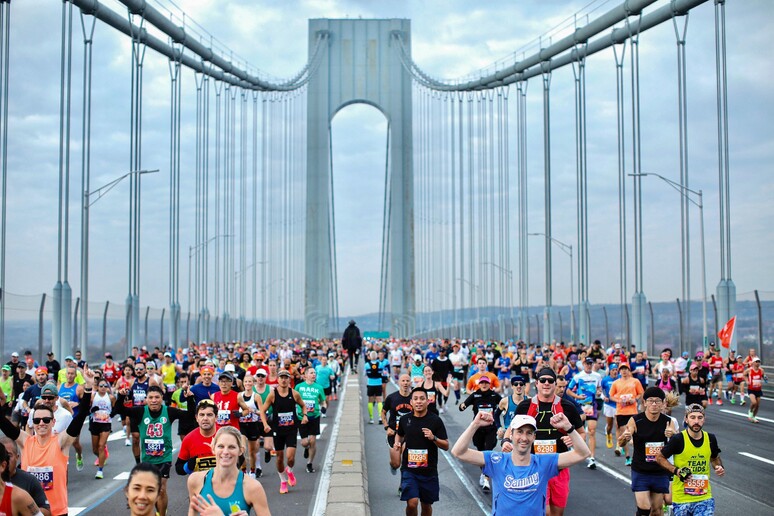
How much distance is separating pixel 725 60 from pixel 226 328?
1167 inches

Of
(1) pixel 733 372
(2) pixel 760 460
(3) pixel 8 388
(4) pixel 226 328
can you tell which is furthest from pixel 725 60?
(4) pixel 226 328

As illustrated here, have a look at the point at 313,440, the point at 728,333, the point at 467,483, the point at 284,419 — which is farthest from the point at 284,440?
the point at 728,333

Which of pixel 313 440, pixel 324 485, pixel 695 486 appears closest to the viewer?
pixel 695 486

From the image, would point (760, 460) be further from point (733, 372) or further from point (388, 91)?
point (388, 91)

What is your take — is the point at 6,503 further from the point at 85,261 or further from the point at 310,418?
the point at 85,261

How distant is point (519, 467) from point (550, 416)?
2.56 m

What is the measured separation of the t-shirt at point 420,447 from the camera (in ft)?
29.3

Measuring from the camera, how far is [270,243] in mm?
77188

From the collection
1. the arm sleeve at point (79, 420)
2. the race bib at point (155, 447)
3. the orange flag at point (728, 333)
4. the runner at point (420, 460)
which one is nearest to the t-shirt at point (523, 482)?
the runner at point (420, 460)

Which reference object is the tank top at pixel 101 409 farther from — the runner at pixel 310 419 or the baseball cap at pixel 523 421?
the baseball cap at pixel 523 421

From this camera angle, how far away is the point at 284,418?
1251 centimetres

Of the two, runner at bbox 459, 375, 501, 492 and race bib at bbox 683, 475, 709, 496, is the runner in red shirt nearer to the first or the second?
runner at bbox 459, 375, 501, 492

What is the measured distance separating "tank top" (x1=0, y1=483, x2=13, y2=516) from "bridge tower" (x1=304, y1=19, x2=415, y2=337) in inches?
2927

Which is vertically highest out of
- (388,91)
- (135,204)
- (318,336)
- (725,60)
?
(388,91)
